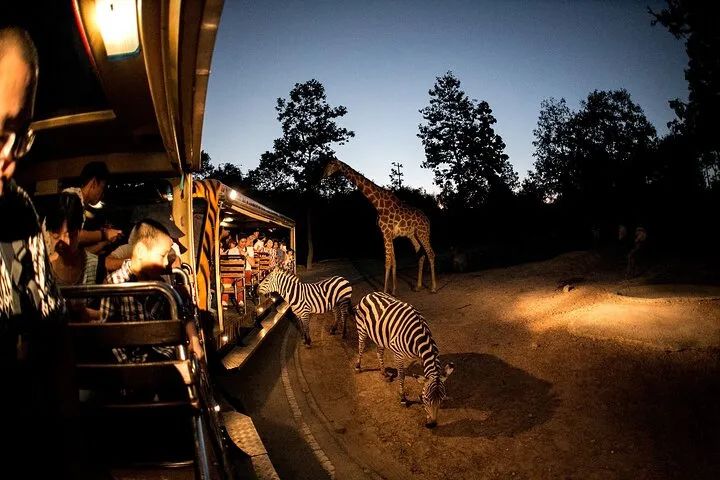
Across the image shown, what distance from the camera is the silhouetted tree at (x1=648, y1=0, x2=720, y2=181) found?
13.1 meters

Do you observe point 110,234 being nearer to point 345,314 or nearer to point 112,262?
point 112,262

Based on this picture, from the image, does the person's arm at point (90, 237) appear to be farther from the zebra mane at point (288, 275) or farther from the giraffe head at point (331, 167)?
the giraffe head at point (331, 167)

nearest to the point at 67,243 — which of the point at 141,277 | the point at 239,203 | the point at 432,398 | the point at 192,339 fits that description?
the point at 141,277

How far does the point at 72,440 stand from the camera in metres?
1.16

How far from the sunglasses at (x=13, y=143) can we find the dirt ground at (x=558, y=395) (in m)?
4.20

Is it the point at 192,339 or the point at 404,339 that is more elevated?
the point at 192,339

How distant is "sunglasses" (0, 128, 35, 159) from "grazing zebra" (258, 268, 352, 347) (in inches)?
289

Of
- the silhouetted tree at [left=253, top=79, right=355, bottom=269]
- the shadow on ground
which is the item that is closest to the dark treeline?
the silhouetted tree at [left=253, top=79, right=355, bottom=269]

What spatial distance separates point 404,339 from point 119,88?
4885 millimetres

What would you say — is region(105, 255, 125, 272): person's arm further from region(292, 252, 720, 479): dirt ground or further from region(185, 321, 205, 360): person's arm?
region(292, 252, 720, 479): dirt ground

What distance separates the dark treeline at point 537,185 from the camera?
21.7 m

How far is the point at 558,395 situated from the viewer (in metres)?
5.25

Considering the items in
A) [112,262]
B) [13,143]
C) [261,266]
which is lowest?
[261,266]

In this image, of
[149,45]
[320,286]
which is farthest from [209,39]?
[320,286]
